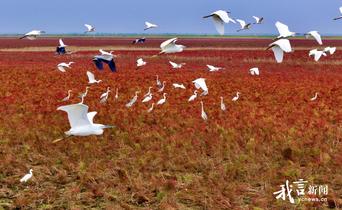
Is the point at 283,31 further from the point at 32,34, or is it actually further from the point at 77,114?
the point at 32,34

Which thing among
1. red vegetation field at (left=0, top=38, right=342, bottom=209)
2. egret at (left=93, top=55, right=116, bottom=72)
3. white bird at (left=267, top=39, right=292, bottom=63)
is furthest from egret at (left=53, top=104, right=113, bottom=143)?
egret at (left=93, top=55, right=116, bottom=72)

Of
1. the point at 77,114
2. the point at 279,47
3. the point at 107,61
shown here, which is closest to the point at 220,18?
the point at 279,47

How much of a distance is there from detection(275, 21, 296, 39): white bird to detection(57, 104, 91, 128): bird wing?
3211 mm

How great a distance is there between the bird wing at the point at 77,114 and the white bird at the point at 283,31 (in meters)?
3.21

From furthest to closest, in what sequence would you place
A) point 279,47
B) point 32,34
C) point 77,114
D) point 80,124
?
point 32,34 < point 80,124 < point 77,114 < point 279,47

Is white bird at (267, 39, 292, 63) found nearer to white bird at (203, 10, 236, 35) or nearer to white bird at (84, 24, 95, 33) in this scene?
white bird at (203, 10, 236, 35)

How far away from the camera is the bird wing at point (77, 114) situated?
279 inches

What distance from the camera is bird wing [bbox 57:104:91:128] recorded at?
709 centimetres

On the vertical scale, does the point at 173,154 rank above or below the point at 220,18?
below

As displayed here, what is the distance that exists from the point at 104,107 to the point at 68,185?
6.40 m

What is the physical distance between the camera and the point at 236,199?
6.62 m

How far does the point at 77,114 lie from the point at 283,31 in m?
3.64

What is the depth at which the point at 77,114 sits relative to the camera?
7.46 meters

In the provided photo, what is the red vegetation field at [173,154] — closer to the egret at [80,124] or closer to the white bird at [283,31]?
the egret at [80,124]
